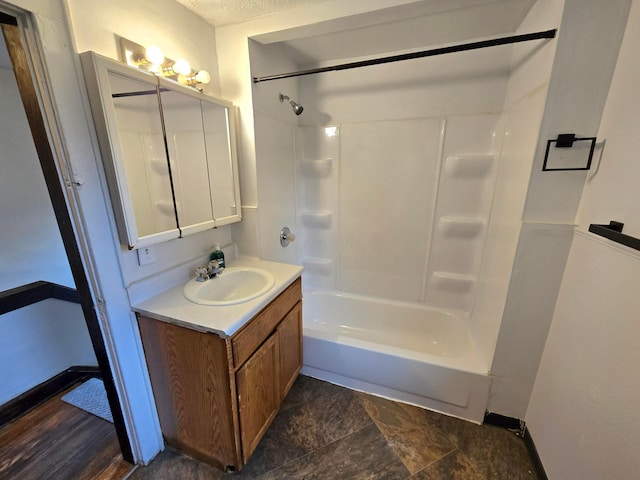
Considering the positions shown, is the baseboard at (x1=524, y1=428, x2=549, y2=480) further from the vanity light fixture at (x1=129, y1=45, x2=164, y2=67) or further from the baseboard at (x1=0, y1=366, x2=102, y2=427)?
the vanity light fixture at (x1=129, y1=45, x2=164, y2=67)

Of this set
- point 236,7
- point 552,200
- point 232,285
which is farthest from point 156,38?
point 552,200

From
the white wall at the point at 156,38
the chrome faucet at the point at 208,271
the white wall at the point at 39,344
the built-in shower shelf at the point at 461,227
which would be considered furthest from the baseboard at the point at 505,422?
the white wall at the point at 39,344

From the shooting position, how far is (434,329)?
6.96ft

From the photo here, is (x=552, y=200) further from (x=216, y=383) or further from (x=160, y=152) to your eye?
(x=160, y=152)

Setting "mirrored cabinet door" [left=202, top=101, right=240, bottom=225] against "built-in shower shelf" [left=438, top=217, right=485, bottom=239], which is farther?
"built-in shower shelf" [left=438, top=217, right=485, bottom=239]

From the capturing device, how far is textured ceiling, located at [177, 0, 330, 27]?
50.6 inches

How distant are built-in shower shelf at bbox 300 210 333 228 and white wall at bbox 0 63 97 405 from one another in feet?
5.63

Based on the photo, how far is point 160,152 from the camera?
1.21 meters

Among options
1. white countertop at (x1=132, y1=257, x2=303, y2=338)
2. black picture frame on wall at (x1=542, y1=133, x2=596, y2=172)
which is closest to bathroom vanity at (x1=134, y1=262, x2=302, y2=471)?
white countertop at (x1=132, y1=257, x2=303, y2=338)

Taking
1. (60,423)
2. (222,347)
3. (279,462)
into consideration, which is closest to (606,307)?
(222,347)

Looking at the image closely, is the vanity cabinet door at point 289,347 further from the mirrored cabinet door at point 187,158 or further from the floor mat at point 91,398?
the floor mat at point 91,398

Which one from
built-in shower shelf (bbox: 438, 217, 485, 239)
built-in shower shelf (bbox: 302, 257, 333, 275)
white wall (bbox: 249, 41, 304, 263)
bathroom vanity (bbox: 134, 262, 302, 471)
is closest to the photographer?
bathroom vanity (bbox: 134, 262, 302, 471)

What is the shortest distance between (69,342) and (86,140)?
166cm

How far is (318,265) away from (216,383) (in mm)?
1451
